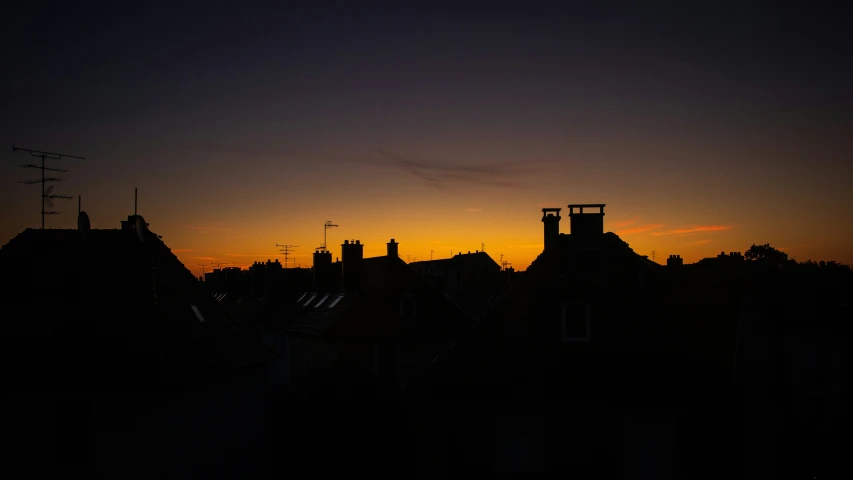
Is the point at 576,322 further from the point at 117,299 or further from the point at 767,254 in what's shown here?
the point at 767,254

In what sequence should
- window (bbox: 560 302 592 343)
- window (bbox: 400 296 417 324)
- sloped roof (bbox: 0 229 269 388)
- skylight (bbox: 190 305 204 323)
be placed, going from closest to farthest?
1. window (bbox: 560 302 592 343)
2. sloped roof (bbox: 0 229 269 388)
3. skylight (bbox: 190 305 204 323)
4. window (bbox: 400 296 417 324)

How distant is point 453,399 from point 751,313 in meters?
8.87

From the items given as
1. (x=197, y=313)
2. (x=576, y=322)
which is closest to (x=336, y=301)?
(x=197, y=313)

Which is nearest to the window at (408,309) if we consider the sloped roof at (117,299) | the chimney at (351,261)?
the chimney at (351,261)

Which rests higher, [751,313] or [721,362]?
[751,313]

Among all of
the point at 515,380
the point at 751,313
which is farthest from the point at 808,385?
the point at 515,380

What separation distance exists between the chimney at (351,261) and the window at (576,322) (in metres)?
19.0

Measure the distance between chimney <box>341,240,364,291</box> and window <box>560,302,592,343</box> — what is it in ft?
62.4

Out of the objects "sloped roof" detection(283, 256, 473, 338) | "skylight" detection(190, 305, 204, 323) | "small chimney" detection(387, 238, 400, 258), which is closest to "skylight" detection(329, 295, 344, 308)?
"sloped roof" detection(283, 256, 473, 338)

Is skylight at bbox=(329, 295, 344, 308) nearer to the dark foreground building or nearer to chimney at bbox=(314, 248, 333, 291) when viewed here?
chimney at bbox=(314, 248, 333, 291)

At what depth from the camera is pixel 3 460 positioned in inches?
625

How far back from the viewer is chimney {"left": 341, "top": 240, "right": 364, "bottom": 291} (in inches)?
1395

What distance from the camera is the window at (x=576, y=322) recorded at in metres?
17.4

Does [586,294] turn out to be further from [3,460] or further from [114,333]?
[3,460]
